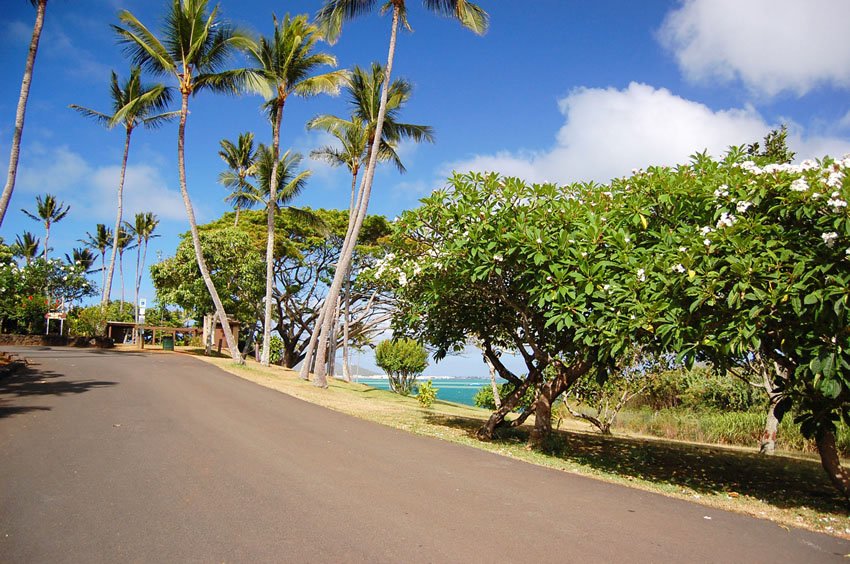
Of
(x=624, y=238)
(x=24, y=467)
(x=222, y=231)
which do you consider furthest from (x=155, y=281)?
(x=624, y=238)

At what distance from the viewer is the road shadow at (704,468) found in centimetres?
784

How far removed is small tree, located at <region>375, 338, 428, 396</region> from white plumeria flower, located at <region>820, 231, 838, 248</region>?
96.3 ft

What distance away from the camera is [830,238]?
19.0ft

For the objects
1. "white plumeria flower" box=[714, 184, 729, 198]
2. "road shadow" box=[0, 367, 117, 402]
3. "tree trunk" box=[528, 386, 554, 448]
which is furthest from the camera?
"road shadow" box=[0, 367, 117, 402]

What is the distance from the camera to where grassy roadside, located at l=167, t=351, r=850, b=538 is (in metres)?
6.80

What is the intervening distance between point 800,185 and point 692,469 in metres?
5.98

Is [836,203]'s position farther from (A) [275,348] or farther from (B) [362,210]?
(A) [275,348]

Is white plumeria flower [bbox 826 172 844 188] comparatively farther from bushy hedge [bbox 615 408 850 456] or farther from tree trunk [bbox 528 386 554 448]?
bushy hedge [bbox 615 408 850 456]

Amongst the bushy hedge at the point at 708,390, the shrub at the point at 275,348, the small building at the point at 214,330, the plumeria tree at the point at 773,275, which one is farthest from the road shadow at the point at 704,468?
the shrub at the point at 275,348

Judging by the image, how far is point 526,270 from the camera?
29.2 ft

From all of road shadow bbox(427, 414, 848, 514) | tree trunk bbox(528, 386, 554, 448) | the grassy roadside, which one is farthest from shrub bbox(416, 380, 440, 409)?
tree trunk bbox(528, 386, 554, 448)

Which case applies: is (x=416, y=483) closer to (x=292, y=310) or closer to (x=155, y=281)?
(x=155, y=281)

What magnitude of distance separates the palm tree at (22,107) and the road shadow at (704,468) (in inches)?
472

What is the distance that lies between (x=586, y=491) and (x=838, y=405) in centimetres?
351
